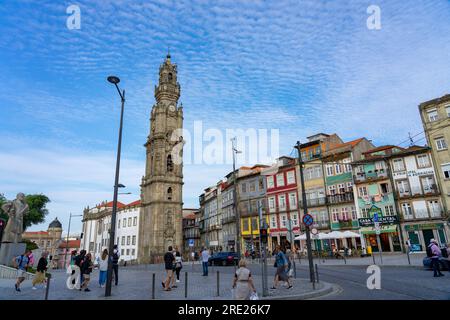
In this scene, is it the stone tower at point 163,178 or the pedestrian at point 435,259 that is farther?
the stone tower at point 163,178

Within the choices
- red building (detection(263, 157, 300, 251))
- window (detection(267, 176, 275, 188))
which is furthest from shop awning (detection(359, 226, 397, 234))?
window (detection(267, 176, 275, 188))

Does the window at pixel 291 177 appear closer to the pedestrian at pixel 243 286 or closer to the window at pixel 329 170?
the window at pixel 329 170

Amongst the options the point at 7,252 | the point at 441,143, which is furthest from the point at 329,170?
the point at 7,252

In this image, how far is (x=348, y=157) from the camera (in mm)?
36750

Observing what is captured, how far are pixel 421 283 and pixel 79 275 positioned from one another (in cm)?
1505

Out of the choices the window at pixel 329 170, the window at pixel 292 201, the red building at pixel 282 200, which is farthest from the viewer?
the red building at pixel 282 200

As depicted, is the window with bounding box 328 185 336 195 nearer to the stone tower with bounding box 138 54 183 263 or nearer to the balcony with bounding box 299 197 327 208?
the balcony with bounding box 299 197 327 208

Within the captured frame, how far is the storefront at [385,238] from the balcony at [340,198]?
3866 millimetres

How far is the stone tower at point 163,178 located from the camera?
48.4 m

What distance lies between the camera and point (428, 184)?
1214 inches

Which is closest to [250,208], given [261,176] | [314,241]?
[261,176]

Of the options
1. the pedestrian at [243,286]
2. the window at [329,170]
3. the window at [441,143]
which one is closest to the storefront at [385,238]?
the window at [329,170]

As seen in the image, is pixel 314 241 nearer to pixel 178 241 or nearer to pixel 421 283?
pixel 178 241

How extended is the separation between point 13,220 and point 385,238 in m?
36.4
